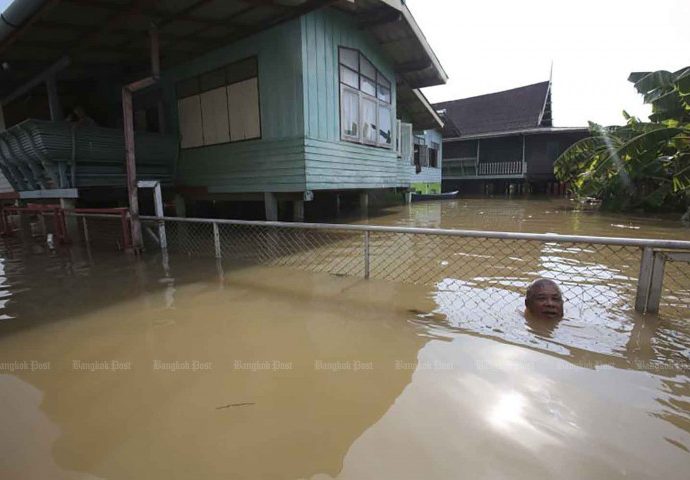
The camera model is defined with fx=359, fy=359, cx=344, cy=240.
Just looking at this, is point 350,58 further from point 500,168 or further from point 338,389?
point 500,168

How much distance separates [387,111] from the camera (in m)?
11.0

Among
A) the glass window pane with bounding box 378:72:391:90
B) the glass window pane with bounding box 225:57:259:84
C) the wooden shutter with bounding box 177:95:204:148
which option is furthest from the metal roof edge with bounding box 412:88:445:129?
the wooden shutter with bounding box 177:95:204:148

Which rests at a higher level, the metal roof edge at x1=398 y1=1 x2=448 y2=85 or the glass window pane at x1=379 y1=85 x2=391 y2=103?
the metal roof edge at x1=398 y1=1 x2=448 y2=85

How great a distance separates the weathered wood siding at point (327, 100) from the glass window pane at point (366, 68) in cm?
17

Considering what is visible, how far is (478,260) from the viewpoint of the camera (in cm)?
570

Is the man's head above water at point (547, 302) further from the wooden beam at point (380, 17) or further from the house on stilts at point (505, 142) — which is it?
the house on stilts at point (505, 142)

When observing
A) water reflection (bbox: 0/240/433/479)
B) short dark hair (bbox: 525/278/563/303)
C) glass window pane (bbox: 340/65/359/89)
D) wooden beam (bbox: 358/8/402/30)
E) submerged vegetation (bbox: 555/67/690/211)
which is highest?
wooden beam (bbox: 358/8/402/30)

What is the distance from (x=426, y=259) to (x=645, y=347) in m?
3.33

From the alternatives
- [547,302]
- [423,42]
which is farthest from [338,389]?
[423,42]

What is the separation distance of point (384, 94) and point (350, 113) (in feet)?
7.49

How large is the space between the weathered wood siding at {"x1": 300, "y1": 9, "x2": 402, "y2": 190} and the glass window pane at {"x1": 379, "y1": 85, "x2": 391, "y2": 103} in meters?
0.93

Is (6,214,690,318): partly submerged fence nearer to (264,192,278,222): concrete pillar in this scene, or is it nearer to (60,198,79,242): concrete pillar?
(264,192,278,222): concrete pillar

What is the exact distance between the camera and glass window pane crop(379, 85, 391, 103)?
415 inches

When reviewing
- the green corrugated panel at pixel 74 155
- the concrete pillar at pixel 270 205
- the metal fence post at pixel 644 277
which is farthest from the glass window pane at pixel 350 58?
the metal fence post at pixel 644 277
